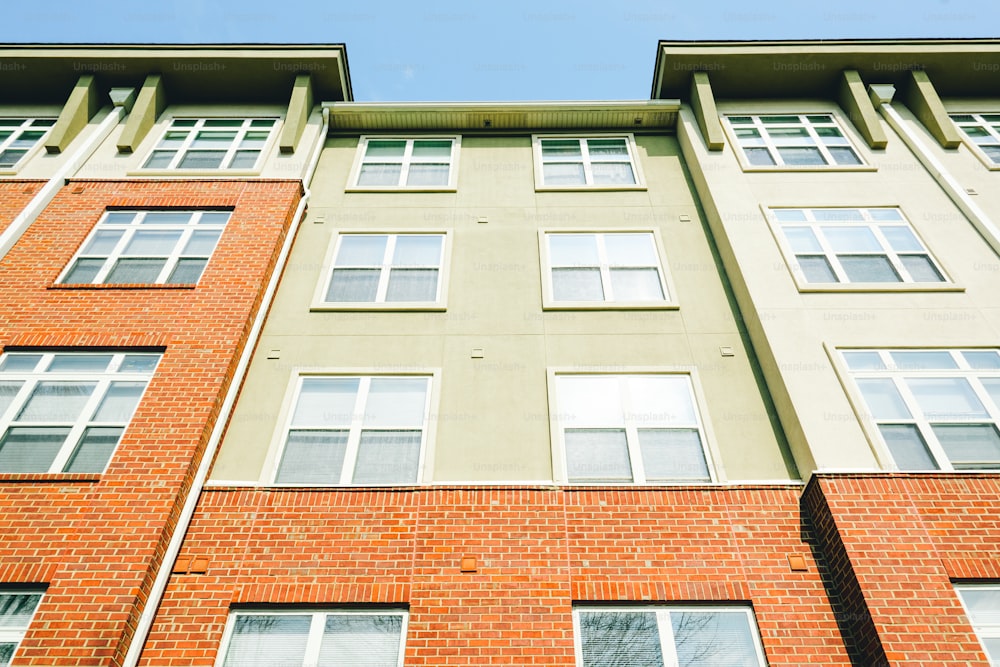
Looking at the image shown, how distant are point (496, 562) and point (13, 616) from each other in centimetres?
496

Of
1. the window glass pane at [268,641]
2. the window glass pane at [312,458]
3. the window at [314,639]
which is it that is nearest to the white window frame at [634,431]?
the window at [314,639]

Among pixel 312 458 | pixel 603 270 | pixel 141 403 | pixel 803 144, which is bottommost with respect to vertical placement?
pixel 312 458

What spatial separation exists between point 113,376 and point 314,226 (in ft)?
15.1

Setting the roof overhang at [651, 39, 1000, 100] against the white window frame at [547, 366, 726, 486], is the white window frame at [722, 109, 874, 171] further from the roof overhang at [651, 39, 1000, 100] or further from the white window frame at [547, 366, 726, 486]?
the white window frame at [547, 366, 726, 486]

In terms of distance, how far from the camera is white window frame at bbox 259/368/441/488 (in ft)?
26.5

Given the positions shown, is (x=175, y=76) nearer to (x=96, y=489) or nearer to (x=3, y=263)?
(x=3, y=263)

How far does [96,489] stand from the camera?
714 cm

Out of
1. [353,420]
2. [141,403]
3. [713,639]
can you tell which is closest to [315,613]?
[353,420]

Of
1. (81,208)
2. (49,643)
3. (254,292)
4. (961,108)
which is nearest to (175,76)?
(81,208)

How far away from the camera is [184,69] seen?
1429 cm

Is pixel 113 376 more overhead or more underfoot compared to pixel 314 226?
more underfoot

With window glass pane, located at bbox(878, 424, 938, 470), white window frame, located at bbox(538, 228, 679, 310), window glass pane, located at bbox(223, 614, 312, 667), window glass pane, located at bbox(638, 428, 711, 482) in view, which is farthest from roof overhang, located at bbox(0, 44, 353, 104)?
window glass pane, located at bbox(878, 424, 938, 470)

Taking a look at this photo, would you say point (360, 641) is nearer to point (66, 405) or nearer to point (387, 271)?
point (66, 405)

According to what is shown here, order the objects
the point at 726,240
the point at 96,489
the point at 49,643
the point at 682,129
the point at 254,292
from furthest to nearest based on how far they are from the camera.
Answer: the point at 682,129, the point at 726,240, the point at 254,292, the point at 96,489, the point at 49,643
